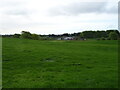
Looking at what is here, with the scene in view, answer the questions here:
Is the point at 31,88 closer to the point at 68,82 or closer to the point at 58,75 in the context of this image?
the point at 68,82

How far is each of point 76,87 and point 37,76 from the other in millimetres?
3019

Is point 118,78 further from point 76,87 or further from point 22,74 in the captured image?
point 22,74

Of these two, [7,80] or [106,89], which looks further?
[7,80]

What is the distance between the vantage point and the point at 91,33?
125625 millimetres

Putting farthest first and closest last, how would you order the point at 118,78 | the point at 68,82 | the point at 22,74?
the point at 22,74 → the point at 118,78 → the point at 68,82

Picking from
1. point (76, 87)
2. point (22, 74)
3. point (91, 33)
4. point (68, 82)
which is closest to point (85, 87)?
point (76, 87)

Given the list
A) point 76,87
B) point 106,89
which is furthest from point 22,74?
point 106,89

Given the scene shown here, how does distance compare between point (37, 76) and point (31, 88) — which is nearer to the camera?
point (31, 88)

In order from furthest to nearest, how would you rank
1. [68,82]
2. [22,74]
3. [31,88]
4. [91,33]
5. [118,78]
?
[91,33] → [22,74] → [118,78] → [68,82] → [31,88]

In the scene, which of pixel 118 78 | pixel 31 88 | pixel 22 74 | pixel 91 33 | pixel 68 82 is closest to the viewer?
pixel 31 88

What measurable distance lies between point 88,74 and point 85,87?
325 centimetres

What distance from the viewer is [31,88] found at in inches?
408

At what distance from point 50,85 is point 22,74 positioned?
10.5ft

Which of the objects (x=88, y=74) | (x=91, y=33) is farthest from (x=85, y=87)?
(x=91, y=33)
